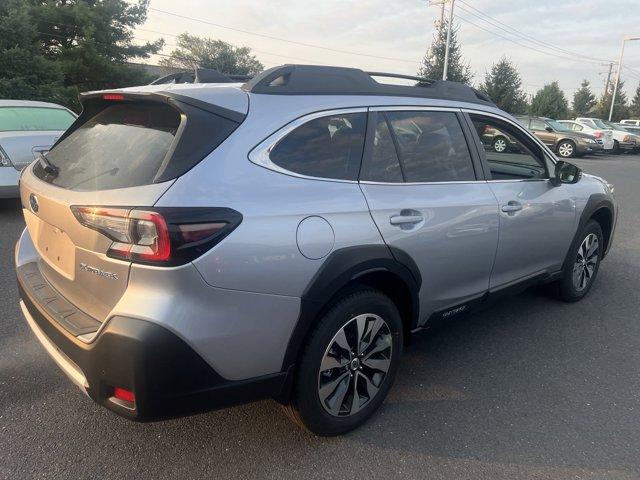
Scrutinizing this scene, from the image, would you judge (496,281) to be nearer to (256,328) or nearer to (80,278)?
(256,328)

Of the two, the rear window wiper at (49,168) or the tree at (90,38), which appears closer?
the rear window wiper at (49,168)

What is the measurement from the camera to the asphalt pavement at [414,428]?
2.48 metres

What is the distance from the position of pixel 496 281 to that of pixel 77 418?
273 cm

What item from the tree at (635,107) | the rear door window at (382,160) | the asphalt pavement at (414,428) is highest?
the tree at (635,107)

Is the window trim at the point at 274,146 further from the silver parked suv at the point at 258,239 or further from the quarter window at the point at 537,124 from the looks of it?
the quarter window at the point at 537,124

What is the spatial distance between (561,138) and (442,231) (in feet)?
73.5

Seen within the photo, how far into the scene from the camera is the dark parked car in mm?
22484

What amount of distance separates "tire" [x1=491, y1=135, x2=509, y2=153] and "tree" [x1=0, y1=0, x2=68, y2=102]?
59.6ft

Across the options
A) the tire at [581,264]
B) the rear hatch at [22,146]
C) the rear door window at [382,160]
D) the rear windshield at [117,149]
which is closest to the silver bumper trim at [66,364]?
the rear windshield at [117,149]

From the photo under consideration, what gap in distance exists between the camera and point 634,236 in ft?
24.2

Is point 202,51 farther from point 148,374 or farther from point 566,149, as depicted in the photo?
point 148,374

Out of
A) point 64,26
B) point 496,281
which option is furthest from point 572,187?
point 64,26

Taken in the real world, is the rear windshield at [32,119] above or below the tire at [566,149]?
above

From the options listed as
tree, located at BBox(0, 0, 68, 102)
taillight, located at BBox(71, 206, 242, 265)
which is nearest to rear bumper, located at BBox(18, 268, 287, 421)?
taillight, located at BBox(71, 206, 242, 265)
